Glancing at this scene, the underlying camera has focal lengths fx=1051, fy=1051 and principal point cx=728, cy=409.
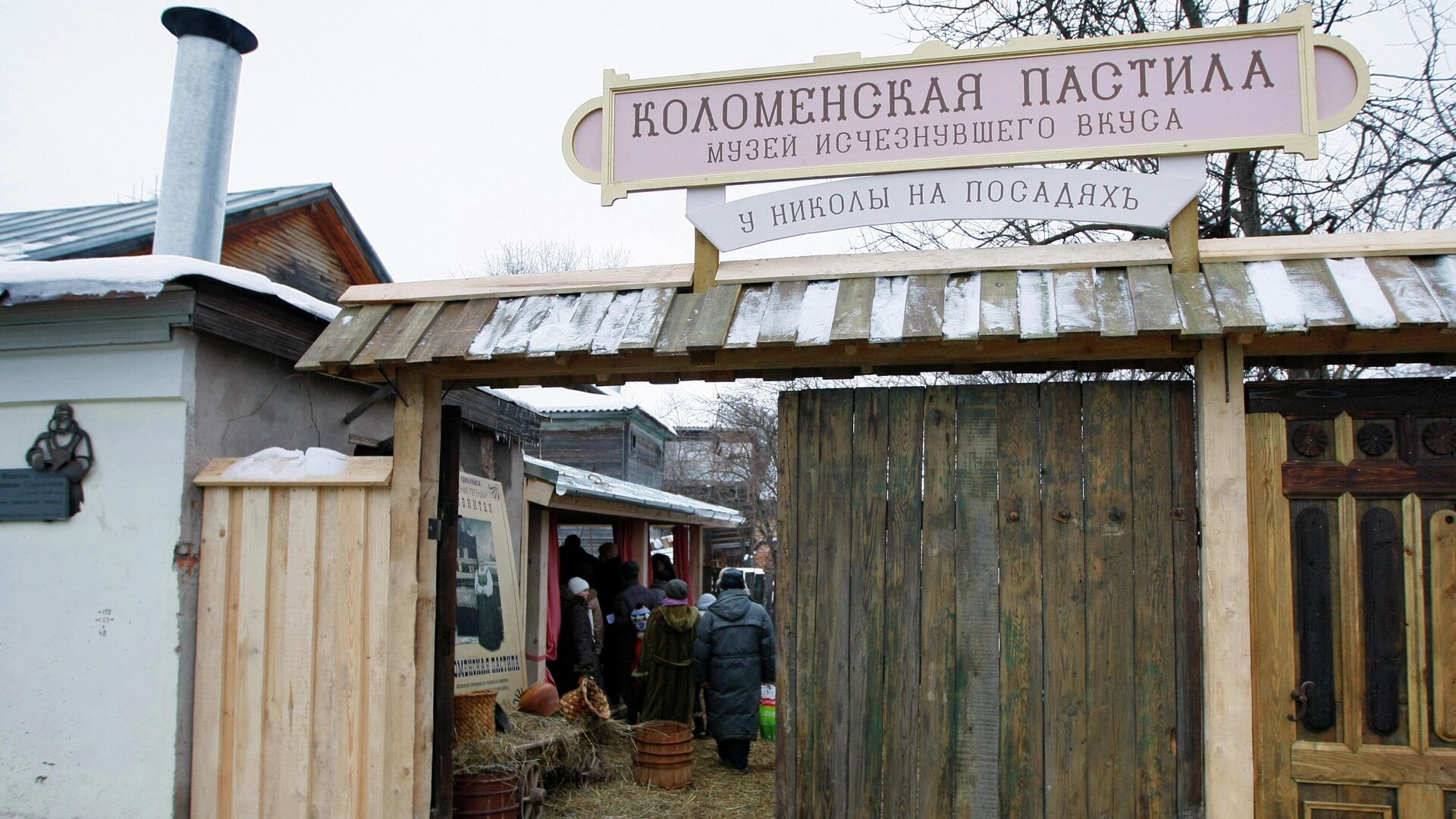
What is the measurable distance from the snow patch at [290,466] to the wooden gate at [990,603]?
2.20m

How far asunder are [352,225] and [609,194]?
9747 millimetres

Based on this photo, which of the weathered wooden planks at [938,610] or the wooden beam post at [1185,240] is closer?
the wooden beam post at [1185,240]

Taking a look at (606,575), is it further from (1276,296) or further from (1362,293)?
(1362,293)

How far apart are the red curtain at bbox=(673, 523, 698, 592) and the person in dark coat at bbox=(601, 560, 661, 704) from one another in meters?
6.09

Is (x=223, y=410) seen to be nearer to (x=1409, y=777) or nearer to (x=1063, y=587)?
(x=1063, y=587)

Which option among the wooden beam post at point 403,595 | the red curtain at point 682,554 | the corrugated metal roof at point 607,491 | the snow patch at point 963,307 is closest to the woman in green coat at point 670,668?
the corrugated metal roof at point 607,491

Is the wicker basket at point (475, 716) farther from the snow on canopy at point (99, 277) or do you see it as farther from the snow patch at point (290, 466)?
the snow on canopy at point (99, 277)

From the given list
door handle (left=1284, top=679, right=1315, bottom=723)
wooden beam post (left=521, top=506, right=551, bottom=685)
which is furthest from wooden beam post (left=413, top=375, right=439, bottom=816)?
wooden beam post (left=521, top=506, right=551, bottom=685)

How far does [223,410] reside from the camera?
17.5ft

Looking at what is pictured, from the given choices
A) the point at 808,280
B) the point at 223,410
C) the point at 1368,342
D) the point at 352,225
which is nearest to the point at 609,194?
the point at 808,280

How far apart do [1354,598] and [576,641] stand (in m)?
7.65

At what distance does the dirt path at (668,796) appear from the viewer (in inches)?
293

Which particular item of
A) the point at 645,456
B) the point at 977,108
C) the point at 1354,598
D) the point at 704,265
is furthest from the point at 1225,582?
the point at 645,456

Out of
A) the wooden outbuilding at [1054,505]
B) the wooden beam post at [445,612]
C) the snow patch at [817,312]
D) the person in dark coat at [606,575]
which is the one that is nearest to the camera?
the wooden outbuilding at [1054,505]
